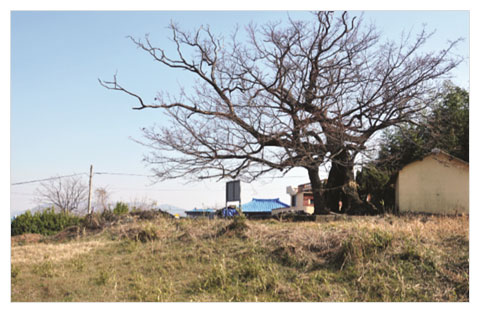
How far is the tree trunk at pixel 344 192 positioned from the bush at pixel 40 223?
928 centimetres

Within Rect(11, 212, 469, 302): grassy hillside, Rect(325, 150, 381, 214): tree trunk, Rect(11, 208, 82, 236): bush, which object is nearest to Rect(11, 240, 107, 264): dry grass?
Rect(11, 212, 469, 302): grassy hillside

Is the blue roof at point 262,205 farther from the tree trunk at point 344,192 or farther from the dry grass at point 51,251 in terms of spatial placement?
the dry grass at point 51,251

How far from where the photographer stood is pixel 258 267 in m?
6.70

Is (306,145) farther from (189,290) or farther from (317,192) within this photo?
(189,290)

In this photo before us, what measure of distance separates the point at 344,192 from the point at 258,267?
930 cm

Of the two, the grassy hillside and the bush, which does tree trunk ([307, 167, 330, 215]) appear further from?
the bush

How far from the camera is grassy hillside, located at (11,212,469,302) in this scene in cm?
605

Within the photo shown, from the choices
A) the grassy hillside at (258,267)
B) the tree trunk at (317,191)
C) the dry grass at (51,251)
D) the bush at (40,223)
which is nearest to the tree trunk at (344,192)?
the tree trunk at (317,191)

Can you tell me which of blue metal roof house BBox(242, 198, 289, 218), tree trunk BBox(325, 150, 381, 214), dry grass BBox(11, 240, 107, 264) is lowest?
blue metal roof house BBox(242, 198, 289, 218)

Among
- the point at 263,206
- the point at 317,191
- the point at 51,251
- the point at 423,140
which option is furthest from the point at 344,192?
the point at 263,206

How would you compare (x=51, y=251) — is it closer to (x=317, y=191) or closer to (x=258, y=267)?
(x=258, y=267)

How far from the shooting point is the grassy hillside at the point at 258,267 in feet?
19.9

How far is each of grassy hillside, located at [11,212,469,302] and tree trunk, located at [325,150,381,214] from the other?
6106mm

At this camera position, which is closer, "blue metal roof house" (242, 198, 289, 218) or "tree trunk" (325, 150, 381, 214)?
"tree trunk" (325, 150, 381, 214)
